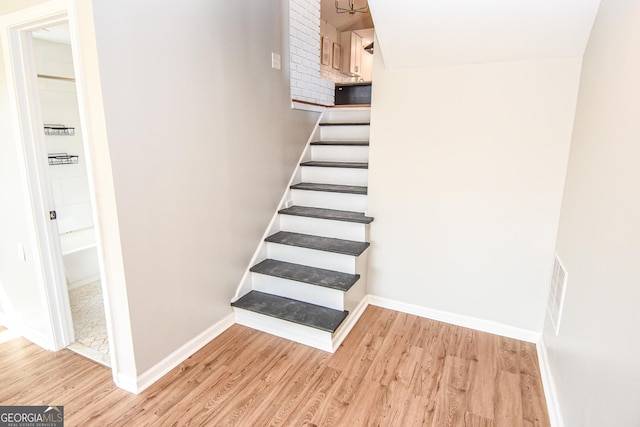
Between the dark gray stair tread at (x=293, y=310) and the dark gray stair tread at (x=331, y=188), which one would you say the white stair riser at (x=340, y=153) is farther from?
the dark gray stair tread at (x=293, y=310)

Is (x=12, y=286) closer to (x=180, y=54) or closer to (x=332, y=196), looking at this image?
(x=180, y=54)

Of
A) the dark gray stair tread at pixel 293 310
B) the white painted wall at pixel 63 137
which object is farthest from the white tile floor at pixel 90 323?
the dark gray stair tread at pixel 293 310

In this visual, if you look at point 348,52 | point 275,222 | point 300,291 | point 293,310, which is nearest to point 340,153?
point 275,222

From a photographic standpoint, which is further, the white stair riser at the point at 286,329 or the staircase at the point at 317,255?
the staircase at the point at 317,255

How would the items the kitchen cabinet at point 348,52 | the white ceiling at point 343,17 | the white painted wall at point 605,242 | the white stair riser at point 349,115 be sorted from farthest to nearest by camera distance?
the kitchen cabinet at point 348,52 < the white ceiling at point 343,17 < the white stair riser at point 349,115 < the white painted wall at point 605,242

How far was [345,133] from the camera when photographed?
11.7ft

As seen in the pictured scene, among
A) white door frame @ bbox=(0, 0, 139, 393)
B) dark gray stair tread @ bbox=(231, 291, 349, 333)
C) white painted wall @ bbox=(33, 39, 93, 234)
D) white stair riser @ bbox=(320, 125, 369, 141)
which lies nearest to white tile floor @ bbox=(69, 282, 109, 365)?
white door frame @ bbox=(0, 0, 139, 393)

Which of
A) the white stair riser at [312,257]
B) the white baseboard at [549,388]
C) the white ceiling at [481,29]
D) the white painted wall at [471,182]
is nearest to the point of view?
the white baseboard at [549,388]

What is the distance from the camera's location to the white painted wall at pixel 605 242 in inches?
43.6

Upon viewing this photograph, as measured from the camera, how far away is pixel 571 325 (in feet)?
5.54

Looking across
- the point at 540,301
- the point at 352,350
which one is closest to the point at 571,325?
the point at 540,301

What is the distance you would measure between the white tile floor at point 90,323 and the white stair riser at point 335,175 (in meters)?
2.03

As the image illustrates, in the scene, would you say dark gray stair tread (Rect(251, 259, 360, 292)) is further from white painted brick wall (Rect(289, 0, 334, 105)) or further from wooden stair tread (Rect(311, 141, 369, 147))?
white painted brick wall (Rect(289, 0, 334, 105))

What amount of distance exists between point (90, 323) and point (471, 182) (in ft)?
9.66
